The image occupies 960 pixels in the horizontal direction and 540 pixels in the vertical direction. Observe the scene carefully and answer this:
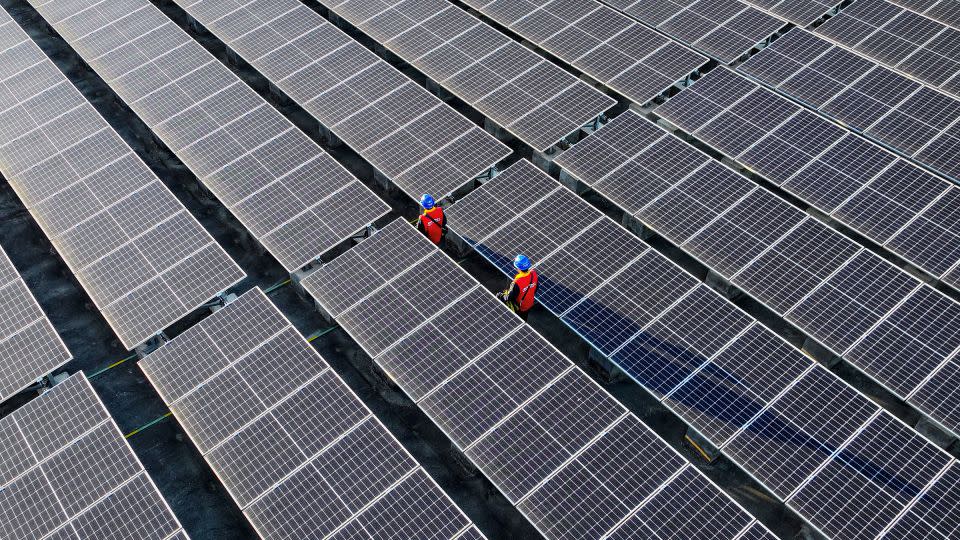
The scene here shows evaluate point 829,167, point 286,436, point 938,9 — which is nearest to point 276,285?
point 286,436

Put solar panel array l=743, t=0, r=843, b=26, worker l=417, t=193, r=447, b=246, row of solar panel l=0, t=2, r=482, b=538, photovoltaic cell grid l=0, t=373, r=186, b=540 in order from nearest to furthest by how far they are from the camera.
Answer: row of solar panel l=0, t=2, r=482, b=538 → photovoltaic cell grid l=0, t=373, r=186, b=540 → worker l=417, t=193, r=447, b=246 → solar panel array l=743, t=0, r=843, b=26

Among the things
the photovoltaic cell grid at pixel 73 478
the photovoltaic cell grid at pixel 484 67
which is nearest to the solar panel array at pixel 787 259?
the photovoltaic cell grid at pixel 484 67

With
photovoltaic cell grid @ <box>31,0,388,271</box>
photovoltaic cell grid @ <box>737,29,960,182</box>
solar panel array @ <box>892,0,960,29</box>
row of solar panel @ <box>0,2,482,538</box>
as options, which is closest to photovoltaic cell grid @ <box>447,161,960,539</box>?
photovoltaic cell grid @ <box>31,0,388,271</box>

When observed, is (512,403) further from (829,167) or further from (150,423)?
(829,167)

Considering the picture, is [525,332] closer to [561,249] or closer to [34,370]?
[561,249]

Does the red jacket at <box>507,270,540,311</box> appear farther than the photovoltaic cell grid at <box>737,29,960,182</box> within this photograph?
No

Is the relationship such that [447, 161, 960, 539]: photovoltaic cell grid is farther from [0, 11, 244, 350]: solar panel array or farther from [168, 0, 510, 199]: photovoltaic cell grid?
[0, 11, 244, 350]: solar panel array

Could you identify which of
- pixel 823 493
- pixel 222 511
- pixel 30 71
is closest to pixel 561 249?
pixel 823 493
